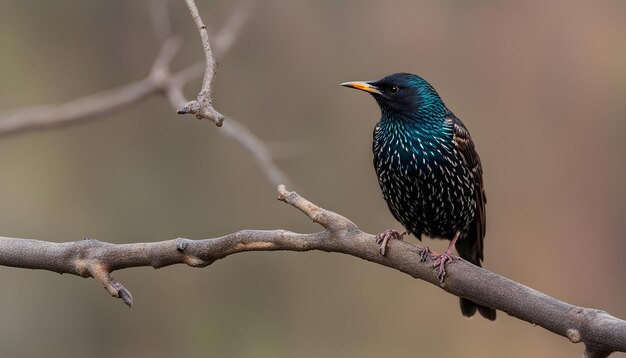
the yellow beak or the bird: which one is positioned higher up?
the yellow beak

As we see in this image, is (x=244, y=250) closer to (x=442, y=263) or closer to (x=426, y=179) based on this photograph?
(x=442, y=263)

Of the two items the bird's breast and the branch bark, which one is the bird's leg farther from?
the bird's breast

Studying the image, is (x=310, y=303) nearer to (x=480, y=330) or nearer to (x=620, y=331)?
(x=480, y=330)

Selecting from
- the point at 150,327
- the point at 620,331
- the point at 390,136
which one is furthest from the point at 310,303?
the point at 620,331

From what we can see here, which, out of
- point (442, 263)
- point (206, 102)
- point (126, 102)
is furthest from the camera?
point (126, 102)

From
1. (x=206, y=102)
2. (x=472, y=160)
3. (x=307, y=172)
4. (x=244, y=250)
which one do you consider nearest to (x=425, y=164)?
(x=472, y=160)

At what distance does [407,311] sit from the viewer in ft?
22.5

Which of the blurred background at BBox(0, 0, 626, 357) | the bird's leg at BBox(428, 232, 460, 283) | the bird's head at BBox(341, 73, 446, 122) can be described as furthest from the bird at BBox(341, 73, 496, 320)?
the blurred background at BBox(0, 0, 626, 357)

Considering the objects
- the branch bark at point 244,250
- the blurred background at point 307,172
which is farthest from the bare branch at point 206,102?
the blurred background at point 307,172

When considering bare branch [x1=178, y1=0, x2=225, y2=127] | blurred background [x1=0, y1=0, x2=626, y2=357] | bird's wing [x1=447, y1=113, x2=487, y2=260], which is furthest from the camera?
blurred background [x1=0, y1=0, x2=626, y2=357]

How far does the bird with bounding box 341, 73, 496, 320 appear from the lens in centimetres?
439

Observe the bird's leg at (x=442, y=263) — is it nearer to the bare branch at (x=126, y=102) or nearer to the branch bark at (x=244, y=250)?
the branch bark at (x=244, y=250)

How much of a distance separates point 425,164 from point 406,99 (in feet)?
Answer: 1.08

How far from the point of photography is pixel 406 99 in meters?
4.54
